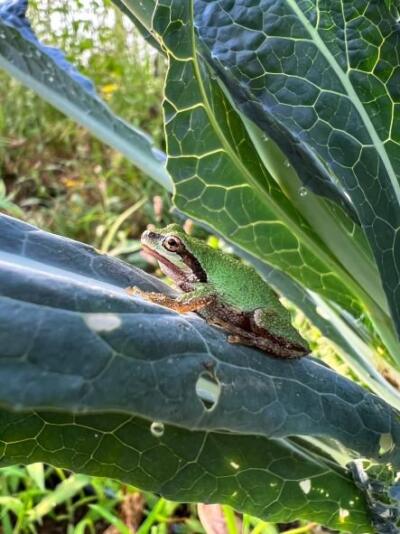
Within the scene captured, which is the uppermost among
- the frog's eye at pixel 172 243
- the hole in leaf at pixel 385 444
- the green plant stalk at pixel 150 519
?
the frog's eye at pixel 172 243

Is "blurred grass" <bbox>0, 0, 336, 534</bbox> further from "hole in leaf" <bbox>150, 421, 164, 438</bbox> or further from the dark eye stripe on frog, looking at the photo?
"hole in leaf" <bbox>150, 421, 164, 438</bbox>

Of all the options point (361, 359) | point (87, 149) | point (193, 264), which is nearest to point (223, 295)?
point (193, 264)

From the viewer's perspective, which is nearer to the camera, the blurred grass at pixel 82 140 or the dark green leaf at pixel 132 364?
the dark green leaf at pixel 132 364

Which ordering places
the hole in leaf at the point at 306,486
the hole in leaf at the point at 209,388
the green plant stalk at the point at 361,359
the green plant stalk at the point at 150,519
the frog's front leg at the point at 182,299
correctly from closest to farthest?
1. the hole in leaf at the point at 209,388
2. the frog's front leg at the point at 182,299
3. the hole in leaf at the point at 306,486
4. the green plant stalk at the point at 361,359
5. the green plant stalk at the point at 150,519

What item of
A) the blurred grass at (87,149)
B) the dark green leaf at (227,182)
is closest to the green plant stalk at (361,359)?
the dark green leaf at (227,182)

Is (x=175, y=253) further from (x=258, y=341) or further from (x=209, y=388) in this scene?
(x=209, y=388)

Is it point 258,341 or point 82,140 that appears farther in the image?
point 82,140

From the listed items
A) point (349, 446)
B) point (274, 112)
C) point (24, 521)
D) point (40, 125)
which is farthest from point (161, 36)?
point (40, 125)

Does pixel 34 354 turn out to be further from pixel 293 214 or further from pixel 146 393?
pixel 293 214

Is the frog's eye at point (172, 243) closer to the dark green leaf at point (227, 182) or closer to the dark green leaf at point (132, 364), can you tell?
the dark green leaf at point (227, 182)
